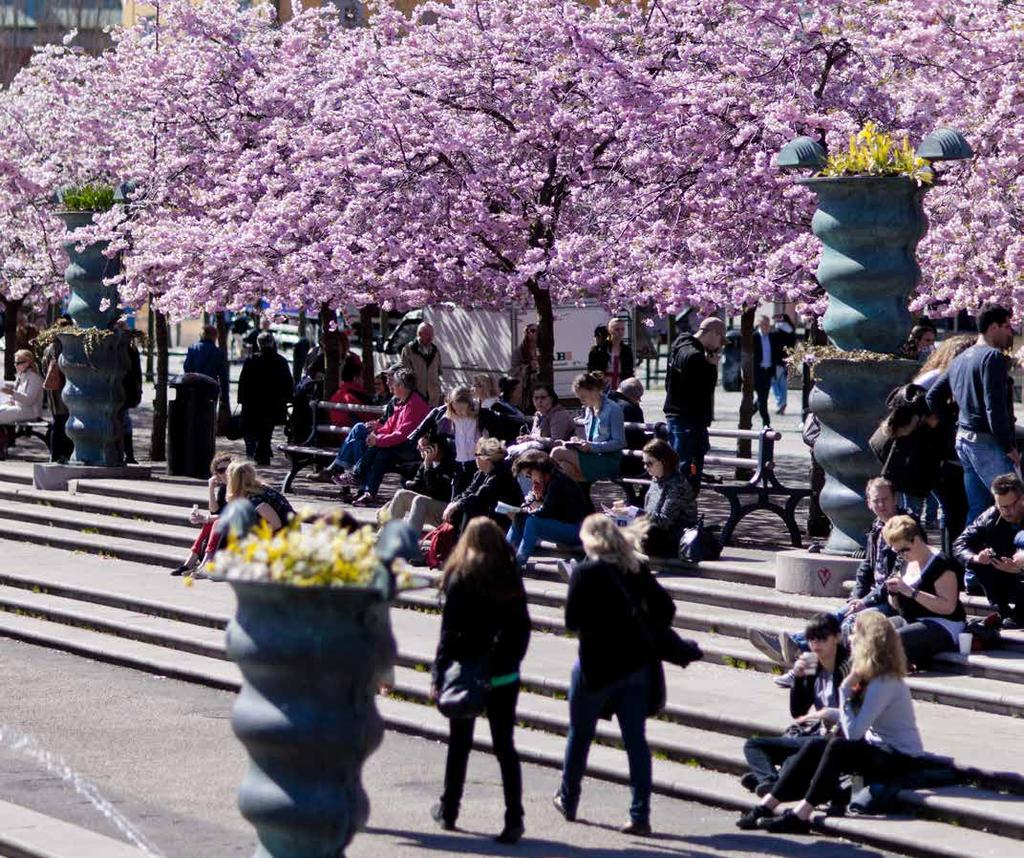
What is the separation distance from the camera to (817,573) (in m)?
14.2

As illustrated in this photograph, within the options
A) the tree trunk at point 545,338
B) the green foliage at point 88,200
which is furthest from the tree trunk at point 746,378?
the green foliage at point 88,200

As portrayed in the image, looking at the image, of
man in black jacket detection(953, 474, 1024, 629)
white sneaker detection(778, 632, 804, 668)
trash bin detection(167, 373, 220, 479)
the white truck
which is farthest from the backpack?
the white truck

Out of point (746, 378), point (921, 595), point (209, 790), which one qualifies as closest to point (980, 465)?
point (921, 595)

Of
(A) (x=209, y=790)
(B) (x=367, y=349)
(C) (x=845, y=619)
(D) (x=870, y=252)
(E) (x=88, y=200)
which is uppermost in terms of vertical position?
(E) (x=88, y=200)

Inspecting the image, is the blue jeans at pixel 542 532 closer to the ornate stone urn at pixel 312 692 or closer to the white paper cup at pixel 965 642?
the white paper cup at pixel 965 642

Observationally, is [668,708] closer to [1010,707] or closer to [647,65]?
[1010,707]

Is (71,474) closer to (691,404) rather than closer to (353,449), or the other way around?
(353,449)

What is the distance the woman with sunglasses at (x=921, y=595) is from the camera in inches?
469

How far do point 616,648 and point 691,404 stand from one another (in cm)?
753

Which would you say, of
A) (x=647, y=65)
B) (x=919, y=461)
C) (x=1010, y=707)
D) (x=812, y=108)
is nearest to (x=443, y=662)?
(x=1010, y=707)

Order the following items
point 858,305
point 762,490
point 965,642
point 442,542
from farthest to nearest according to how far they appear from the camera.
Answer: point 762,490
point 442,542
point 858,305
point 965,642

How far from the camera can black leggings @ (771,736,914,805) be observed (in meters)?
9.87

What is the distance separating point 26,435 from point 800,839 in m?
→ 21.7

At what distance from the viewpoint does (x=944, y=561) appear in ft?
39.1
